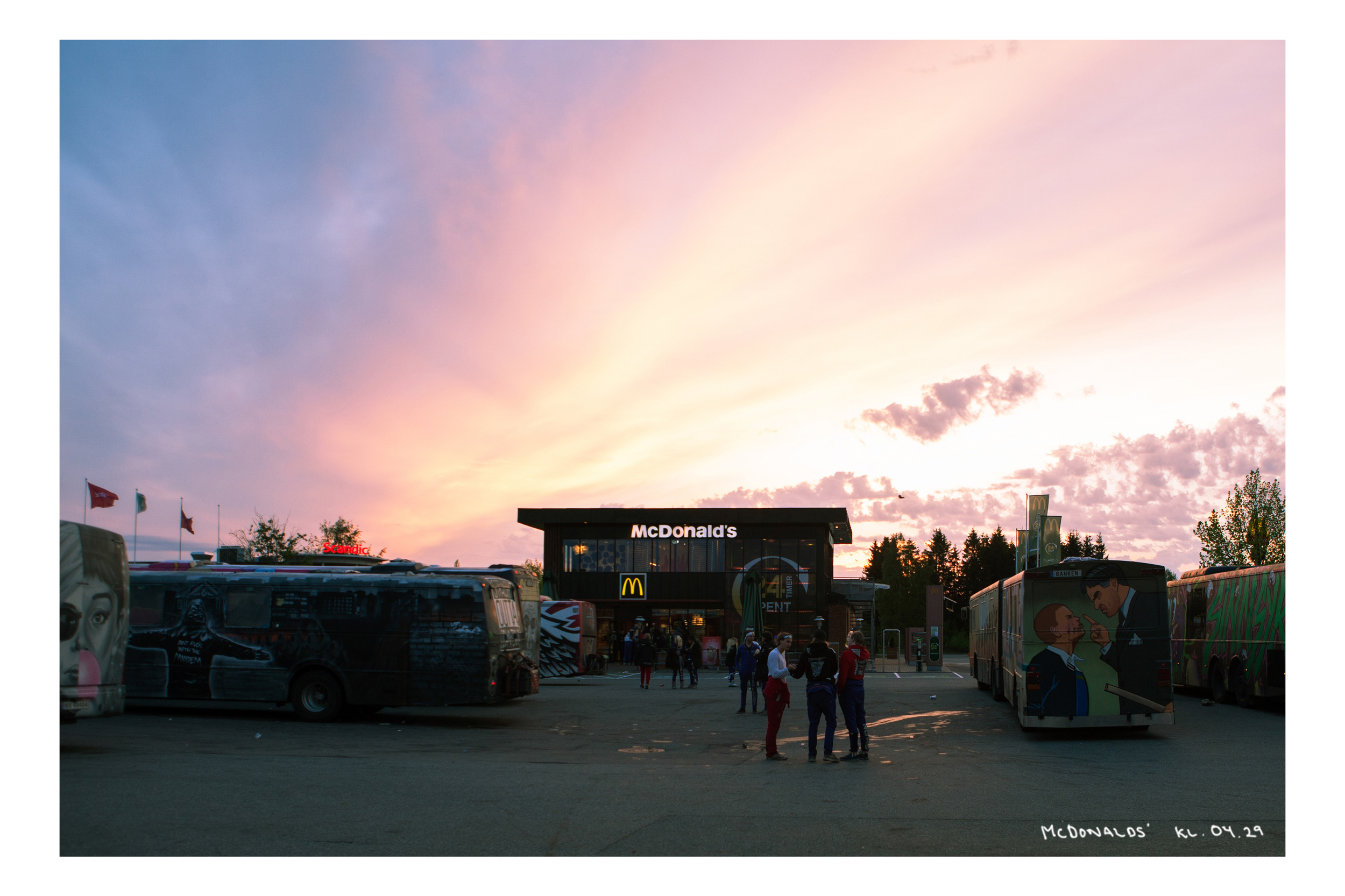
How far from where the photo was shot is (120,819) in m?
8.45

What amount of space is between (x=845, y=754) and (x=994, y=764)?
209cm

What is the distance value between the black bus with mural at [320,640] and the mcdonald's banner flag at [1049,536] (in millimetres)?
24594

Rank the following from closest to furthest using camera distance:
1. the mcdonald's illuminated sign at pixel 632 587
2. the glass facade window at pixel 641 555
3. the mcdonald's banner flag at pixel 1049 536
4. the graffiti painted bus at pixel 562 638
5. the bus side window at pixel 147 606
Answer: the bus side window at pixel 147 606 → the graffiti painted bus at pixel 562 638 → the mcdonald's banner flag at pixel 1049 536 → the mcdonald's illuminated sign at pixel 632 587 → the glass facade window at pixel 641 555

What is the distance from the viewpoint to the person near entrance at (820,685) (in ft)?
44.8

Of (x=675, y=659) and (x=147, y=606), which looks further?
(x=675, y=659)

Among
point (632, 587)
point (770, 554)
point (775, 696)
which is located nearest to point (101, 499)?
point (775, 696)

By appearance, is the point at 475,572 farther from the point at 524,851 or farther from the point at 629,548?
the point at 629,548

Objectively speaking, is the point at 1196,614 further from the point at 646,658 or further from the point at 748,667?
the point at 646,658

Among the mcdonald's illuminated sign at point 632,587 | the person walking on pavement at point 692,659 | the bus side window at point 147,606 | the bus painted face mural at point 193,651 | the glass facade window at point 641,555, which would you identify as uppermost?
the bus side window at point 147,606

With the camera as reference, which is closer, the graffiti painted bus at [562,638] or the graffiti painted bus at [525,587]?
the graffiti painted bus at [525,587]

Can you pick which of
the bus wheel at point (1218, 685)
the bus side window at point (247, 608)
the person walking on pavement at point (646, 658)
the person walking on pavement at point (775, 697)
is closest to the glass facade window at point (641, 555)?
the person walking on pavement at point (646, 658)

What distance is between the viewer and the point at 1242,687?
22234 mm

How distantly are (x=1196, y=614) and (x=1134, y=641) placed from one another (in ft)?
35.6

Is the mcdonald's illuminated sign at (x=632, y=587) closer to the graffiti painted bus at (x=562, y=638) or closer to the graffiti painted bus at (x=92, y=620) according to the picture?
the graffiti painted bus at (x=562, y=638)
